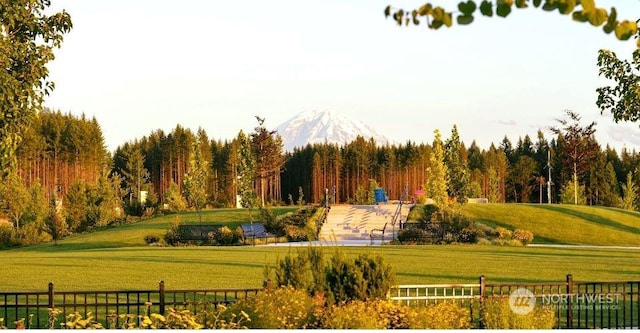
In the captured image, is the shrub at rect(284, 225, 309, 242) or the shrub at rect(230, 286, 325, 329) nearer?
the shrub at rect(230, 286, 325, 329)

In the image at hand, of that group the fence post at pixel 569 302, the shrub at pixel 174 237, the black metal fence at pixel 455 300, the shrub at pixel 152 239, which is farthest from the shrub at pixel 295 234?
the fence post at pixel 569 302

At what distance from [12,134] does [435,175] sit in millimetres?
41860

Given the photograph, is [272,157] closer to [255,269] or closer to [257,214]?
[257,214]

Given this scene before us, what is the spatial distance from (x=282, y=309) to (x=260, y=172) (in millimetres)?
55120

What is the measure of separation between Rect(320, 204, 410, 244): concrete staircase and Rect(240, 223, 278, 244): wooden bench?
3228 millimetres

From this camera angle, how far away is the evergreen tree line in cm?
5459

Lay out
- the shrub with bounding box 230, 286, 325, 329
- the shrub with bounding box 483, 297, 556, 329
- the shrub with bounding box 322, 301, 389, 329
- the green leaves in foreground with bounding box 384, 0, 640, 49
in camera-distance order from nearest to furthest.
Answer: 1. the green leaves in foreground with bounding box 384, 0, 640, 49
2. the shrub with bounding box 322, 301, 389, 329
3. the shrub with bounding box 230, 286, 325, 329
4. the shrub with bounding box 483, 297, 556, 329

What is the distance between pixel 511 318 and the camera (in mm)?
11266

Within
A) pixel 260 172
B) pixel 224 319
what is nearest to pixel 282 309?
pixel 224 319

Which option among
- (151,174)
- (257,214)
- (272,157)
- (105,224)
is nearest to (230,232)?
(257,214)

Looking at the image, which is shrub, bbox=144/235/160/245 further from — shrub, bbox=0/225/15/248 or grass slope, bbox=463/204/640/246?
grass slope, bbox=463/204/640/246

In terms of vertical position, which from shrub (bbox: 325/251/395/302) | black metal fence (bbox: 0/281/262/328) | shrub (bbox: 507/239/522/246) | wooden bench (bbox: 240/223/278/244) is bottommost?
shrub (bbox: 507/239/522/246)

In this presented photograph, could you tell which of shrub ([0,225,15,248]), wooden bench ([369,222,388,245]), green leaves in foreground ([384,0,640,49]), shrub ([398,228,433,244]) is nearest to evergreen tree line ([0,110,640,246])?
shrub ([0,225,15,248])

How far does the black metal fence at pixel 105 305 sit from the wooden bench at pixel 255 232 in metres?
24.5
